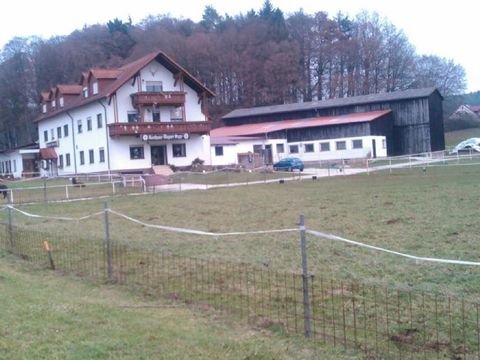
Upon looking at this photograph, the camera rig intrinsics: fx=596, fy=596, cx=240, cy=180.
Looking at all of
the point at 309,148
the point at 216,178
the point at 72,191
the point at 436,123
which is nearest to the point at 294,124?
the point at 309,148

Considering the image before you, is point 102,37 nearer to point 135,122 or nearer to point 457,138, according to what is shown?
point 135,122

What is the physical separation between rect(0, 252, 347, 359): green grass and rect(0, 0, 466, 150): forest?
7914 cm

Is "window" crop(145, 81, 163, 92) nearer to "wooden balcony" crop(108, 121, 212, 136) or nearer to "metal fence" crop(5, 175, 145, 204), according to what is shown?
"wooden balcony" crop(108, 121, 212, 136)

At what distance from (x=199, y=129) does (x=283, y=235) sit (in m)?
40.1

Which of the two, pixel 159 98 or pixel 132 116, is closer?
pixel 159 98

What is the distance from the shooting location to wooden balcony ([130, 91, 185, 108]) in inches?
1967

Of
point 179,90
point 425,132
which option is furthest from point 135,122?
point 425,132

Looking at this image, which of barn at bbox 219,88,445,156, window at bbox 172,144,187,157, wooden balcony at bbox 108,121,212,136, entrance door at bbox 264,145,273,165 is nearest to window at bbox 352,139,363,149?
barn at bbox 219,88,445,156

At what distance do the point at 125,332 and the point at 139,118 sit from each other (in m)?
45.9

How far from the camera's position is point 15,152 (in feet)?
218

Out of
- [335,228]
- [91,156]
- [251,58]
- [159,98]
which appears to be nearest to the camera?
[335,228]

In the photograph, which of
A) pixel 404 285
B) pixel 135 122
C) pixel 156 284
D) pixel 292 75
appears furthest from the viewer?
pixel 292 75

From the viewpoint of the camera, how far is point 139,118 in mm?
50781

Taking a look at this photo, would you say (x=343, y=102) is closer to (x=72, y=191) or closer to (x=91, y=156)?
(x=91, y=156)
